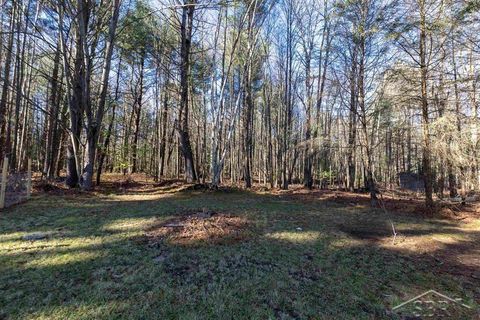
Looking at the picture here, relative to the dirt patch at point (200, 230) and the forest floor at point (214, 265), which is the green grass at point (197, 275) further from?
the dirt patch at point (200, 230)

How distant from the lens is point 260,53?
1639 cm

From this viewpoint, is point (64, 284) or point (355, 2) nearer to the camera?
point (64, 284)

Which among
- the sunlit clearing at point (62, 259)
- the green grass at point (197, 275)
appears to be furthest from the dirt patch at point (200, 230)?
the sunlit clearing at point (62, 259)

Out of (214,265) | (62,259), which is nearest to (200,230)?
(214,265)

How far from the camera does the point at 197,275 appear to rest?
323cm

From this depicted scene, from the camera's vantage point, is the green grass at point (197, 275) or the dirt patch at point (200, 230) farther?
the dirt patch at point (200, 230)

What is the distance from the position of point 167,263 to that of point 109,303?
981 millimetres

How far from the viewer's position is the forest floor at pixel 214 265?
2602 millimetres

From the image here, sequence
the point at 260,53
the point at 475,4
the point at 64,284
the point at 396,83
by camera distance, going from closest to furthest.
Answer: the point at 64,284 → the point at 475,4 → the point at 396,83 → the point at 260,53

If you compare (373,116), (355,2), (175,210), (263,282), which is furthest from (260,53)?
(263,282)

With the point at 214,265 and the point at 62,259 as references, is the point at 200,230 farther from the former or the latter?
the point at 62,259

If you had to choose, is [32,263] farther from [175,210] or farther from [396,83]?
[396,83]

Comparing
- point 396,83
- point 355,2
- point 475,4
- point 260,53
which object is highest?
point 260,53

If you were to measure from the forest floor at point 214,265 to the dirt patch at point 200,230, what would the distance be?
2 centimetres
